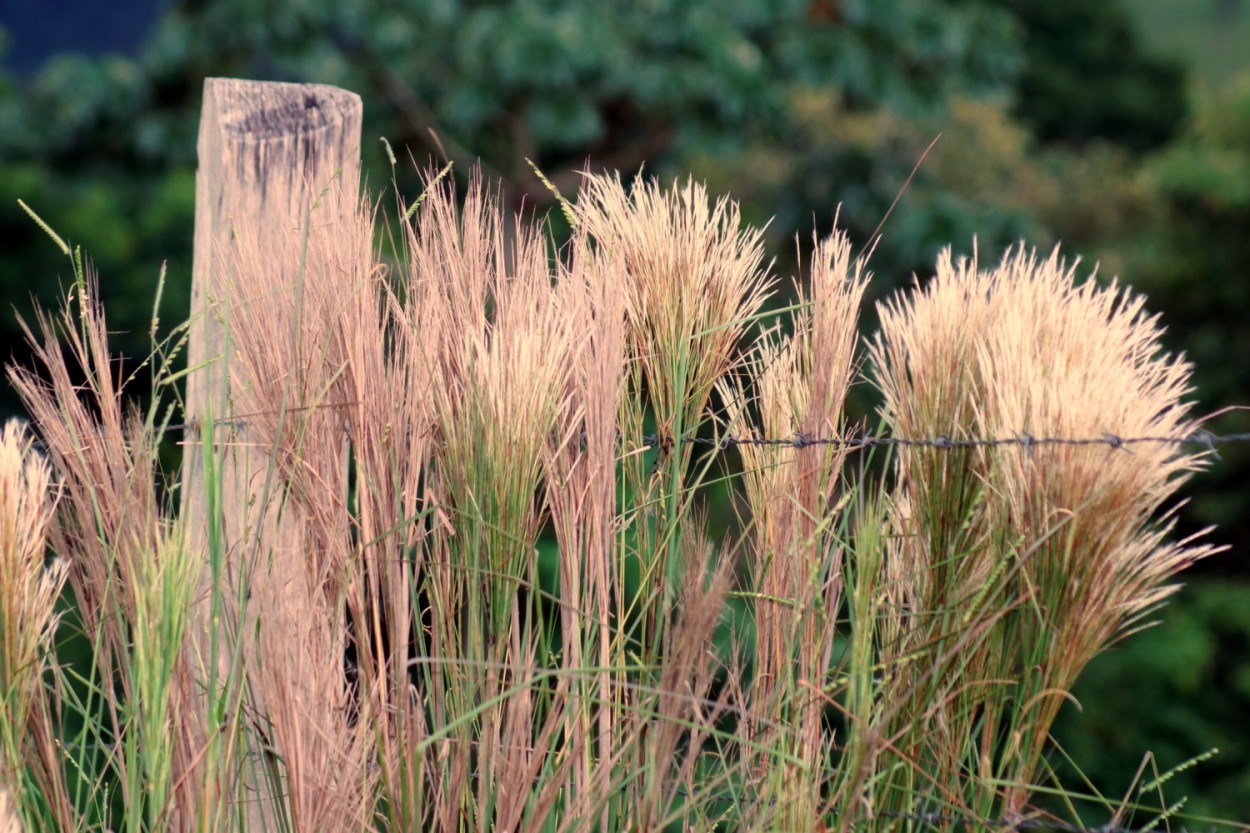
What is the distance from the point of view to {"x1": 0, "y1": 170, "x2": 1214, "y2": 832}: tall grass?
44.5 inches

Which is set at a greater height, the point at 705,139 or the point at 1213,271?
the point at 705,139

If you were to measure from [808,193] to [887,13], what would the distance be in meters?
1.17

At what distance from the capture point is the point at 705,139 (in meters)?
6.49

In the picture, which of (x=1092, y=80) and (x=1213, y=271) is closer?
(x=1213, y=271)

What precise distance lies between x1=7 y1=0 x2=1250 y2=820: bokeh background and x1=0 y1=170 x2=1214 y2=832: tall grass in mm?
4507

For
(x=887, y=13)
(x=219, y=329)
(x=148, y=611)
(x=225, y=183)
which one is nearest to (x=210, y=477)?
(x=148, y=611)

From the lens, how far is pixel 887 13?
6.39 m

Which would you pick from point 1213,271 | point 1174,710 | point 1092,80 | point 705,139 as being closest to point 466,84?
point 705,139

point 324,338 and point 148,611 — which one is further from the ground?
point 324,338

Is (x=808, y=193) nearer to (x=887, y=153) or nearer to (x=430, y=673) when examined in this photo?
(x=887, y=153)

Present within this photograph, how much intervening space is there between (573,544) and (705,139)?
549 centimetres

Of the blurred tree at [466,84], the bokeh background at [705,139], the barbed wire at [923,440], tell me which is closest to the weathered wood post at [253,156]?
the barbed wire at [923,440]

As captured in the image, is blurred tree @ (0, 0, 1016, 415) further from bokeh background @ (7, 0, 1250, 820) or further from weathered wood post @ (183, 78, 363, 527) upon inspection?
weathered wood post @ (183, 78, 363, 527)

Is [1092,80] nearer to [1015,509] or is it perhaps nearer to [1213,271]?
[1213,271]
